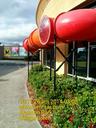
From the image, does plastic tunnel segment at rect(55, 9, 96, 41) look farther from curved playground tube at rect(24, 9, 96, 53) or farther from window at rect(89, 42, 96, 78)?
window at rect(89, 42, 96, 78)

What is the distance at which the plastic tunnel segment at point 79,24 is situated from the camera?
838cm

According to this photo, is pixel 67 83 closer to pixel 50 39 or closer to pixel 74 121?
pixel 50 39

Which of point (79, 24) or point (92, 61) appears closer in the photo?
point (79, 24)

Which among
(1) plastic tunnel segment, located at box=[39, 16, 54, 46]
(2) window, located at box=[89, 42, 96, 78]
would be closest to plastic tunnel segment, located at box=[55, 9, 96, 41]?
(1) plastic tunnel segment, located at box=[39, 16, 54, 46]

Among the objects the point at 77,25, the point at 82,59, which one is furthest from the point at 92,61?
the point at 77,25

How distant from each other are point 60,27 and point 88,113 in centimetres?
368

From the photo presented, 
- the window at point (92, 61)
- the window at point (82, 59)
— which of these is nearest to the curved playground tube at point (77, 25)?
the window at point (92, 61)

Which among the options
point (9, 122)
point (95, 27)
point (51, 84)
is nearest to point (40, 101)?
point (51, 84)

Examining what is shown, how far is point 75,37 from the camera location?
28.9 ft

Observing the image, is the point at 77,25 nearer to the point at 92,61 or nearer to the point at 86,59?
the point at 92,61

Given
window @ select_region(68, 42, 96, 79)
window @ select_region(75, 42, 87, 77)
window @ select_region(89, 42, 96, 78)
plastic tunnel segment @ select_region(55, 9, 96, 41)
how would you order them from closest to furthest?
plastic tunnel segment @ select_region(55, 9, 96, 41)
window @ select_region(89, 42, 96, 78)
window @ select_region(68, 42, 96, 79)
window @ select_region(75, 42, 87, 77)

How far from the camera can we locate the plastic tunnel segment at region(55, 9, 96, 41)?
330 inches

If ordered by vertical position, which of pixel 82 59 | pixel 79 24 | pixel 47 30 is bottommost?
pixel 82 59

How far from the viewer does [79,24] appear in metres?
8.46
